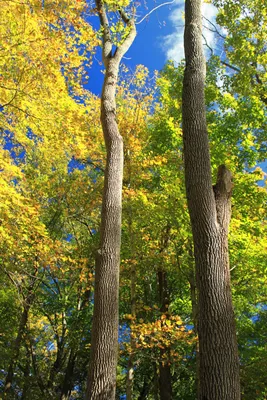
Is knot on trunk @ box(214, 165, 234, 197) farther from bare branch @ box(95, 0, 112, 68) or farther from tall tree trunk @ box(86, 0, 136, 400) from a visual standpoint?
bare branch @ box(95, 0, 112, 68)

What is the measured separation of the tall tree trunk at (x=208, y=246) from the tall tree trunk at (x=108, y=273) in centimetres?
106

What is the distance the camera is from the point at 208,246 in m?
2.97

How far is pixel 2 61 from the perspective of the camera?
6324mm

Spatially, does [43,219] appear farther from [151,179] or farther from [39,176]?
[151,179]

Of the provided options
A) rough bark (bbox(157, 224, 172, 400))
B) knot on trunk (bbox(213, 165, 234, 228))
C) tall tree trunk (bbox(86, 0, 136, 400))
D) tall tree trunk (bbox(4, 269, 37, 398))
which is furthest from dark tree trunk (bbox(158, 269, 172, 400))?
knot on trunk (bbox(213, 165, 234, 228))

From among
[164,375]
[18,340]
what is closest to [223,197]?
[164,375]

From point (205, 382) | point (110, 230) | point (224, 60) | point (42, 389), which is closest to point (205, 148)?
point (110, 230)

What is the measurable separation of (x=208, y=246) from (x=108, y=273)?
1.49 m

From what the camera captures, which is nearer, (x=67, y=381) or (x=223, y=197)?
(x=223, y=197)

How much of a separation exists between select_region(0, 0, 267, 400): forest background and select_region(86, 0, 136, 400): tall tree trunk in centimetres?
151

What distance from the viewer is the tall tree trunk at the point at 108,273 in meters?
3.46

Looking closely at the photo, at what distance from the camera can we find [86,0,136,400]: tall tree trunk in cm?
346

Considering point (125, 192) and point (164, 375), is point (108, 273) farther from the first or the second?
point (164, 375)

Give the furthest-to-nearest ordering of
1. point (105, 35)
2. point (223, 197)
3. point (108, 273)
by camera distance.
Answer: point (105, 35) < point (108, 273) < point (223, 197)
